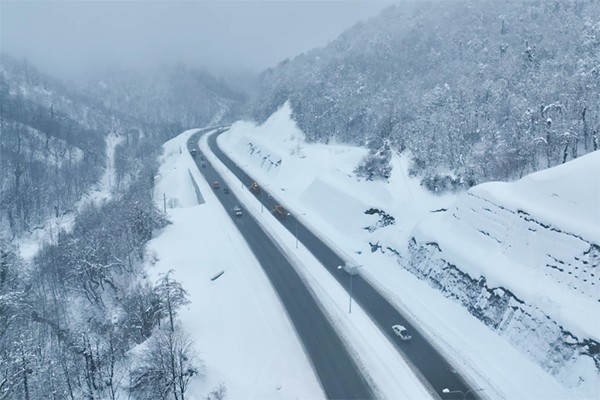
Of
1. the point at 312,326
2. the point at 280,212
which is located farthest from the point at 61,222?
the point at 312,326

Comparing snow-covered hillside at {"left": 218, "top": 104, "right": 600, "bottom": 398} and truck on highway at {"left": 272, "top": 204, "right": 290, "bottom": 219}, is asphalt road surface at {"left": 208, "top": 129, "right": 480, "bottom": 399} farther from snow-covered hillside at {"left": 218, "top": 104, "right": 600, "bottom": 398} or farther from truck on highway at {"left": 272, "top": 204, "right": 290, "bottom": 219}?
truck on highway at {"left": 272, "top": 204, "right": 290, "bottom": 219}

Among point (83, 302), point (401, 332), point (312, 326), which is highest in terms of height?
point (401, 332)

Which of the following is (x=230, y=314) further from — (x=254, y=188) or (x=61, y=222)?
(x=61, y=222)

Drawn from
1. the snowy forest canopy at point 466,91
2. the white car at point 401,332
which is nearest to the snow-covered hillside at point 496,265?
the white car at point 401,332

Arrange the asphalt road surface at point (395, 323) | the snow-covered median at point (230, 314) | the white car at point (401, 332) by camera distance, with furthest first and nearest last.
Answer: the white car at point (401, 332), the snow-covered median at point (230, 314), the asphalt road surface at point (395, 323)

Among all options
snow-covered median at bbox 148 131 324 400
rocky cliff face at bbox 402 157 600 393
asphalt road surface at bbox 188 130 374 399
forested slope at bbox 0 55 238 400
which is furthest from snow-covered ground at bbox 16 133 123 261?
rocky cliff face at bbox 402 157 600 393

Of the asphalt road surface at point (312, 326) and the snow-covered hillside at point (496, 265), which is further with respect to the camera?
the asphalt road surface at point (312, 326)

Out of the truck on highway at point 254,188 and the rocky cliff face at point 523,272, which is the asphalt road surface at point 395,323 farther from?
the truck on highway at point 254,188

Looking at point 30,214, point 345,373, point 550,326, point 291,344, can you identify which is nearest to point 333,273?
point 291,344
